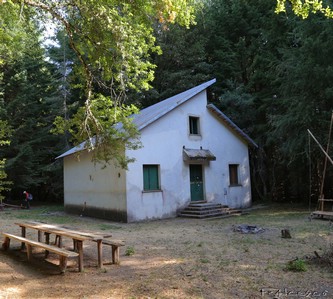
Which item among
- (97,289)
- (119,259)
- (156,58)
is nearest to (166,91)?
(156,58)

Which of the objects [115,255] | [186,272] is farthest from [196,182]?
[186,272]

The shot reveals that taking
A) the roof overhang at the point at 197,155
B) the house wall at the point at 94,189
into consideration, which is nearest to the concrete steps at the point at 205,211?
the roof overhang at the point at 197,155

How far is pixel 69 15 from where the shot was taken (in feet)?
25.5

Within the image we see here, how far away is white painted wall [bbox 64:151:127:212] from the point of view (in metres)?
14.8

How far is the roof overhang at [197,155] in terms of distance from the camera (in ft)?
53.5

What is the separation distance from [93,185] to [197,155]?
5.38 m

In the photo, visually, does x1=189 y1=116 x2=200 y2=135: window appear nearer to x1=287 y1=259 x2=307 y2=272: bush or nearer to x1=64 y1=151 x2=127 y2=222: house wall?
x1=64 y1=151 x2=127 y2=222: house wall

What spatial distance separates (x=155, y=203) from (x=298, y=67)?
9232mm

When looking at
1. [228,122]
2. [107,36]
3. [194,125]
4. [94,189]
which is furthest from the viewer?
[228,122]

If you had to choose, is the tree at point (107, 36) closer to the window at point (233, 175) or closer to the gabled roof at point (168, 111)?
the gabled roof at point (168, 111)

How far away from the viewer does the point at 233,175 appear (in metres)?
19.3

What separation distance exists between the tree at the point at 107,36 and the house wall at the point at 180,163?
5.70m

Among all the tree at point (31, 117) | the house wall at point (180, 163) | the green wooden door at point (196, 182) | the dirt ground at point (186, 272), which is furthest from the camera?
the tree at point (31, 117)

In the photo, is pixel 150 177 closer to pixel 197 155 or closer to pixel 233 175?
pixel 197 155
